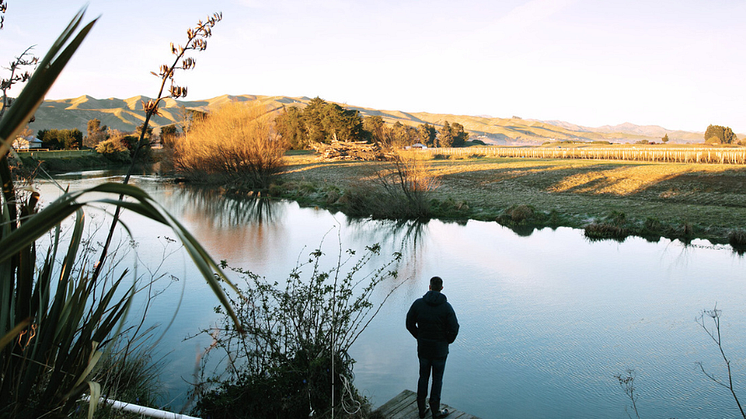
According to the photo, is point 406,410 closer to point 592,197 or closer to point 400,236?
point 400,236

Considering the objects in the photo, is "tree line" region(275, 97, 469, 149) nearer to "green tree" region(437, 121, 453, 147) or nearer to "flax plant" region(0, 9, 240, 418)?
"green tree" region(437, 121, 453, 147)

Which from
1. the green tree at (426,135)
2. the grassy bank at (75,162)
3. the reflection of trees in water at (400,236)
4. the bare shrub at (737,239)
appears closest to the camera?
the reflection of trees in water at (400,236)

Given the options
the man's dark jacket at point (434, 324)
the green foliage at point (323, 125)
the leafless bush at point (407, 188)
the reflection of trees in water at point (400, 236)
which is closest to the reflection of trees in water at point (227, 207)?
the reflection of trees in water at point (400, 236)

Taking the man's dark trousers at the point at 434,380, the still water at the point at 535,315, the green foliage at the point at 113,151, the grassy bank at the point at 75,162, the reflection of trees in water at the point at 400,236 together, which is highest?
the green foliage at the point at 113,151

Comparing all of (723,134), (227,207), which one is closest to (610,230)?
(227,207)

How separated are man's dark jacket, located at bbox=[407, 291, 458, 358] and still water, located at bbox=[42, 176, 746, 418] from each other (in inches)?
53.8

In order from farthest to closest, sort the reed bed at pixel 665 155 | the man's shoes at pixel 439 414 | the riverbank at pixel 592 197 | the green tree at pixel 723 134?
the green tree at pixel 723 134 → the reed bed at pixel 665 155 → the riverbank at pixel 592 197 → the man's shoes at pixel 439 414

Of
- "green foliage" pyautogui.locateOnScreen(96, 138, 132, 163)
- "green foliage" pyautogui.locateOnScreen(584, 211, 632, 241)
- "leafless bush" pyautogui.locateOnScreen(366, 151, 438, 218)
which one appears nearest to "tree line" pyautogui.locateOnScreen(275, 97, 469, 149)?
"green foliage" pyautogui.locateOnScreen(96, 138, 132, 163)

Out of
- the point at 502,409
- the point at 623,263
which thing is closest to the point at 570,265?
the point at 623,263

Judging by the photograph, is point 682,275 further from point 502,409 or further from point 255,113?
point 255,113

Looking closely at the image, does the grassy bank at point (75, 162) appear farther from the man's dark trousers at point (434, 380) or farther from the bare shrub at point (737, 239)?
the bare shrub at point (737, 239)

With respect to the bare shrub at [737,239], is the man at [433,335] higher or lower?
higher

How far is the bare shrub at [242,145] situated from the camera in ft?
80.9

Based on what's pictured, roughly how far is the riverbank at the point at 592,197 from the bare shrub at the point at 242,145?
55.3 inches
